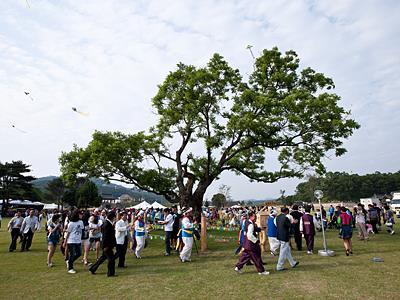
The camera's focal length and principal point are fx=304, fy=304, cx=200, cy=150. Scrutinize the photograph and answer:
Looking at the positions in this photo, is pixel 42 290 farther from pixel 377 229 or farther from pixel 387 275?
pixel 377 229

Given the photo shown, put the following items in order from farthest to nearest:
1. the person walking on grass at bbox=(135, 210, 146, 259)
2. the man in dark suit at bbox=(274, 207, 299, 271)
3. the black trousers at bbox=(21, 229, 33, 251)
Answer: the black trousers at bbox=(21, 229, 33, 251) → the person walking on grass at bbox=(135, 210, 146, 259) → the man in dark suit at bbox=(274, 207, 299, 271)

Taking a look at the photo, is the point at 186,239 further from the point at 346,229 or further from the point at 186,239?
the point at 346,229

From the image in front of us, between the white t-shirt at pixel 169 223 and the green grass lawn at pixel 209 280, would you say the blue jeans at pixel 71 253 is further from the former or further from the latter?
the white t-shirt at pixel 169 223

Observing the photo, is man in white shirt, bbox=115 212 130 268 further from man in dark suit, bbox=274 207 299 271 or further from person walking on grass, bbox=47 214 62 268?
man in dark suit, bbox=274 207 299 271

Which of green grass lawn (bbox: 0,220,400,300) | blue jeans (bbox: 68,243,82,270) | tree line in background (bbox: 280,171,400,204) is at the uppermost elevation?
tree line in background (bbox: 280,171,400,204)

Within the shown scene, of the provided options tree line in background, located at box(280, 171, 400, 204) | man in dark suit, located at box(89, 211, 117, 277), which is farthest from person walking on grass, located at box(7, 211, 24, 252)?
tree line in background, located at box(280, 171, 400, 204)

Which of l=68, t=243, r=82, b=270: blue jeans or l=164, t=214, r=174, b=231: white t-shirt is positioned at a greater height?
l=164, t=214, r=174, b=231: white t-shirt

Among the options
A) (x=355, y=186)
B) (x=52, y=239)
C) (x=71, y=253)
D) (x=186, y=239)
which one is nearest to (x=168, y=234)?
(x=186, y=239)

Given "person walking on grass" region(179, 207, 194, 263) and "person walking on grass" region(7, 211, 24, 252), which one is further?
"person walking on grass" region(7, 211, 24, 252)

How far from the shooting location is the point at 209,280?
7785mm

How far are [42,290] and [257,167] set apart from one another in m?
17.1

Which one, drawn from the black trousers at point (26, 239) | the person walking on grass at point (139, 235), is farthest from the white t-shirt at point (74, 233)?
the black trousers at point (26, 239)

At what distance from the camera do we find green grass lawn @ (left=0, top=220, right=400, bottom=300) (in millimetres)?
6574

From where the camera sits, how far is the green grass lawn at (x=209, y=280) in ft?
21.6
